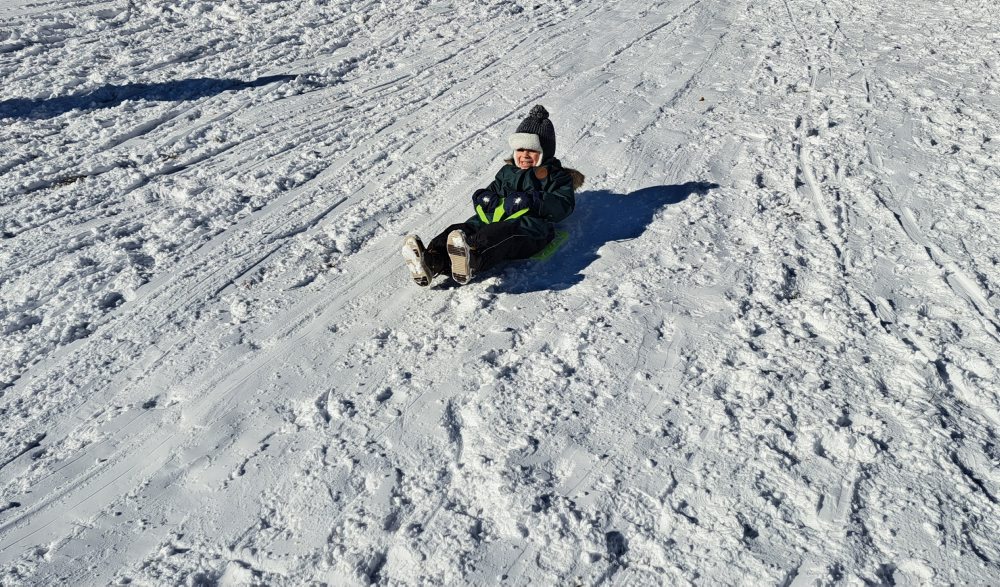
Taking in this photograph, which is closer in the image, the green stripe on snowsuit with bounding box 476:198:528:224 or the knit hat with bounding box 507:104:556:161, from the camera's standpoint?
the green stripe on snowsuit with bounding box 476:198:528:224

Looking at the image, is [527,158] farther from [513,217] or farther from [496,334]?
[496,334]

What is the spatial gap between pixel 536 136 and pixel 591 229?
69 centimetres

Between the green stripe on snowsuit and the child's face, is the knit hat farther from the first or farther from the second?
the green stripe on snowsuit

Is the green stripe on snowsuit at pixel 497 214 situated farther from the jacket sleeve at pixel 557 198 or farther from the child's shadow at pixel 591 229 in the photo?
the child's shadow at pixel 591 229

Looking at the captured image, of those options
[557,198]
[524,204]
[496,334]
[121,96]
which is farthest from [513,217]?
[121,96]

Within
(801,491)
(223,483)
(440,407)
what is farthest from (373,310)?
(801,491)

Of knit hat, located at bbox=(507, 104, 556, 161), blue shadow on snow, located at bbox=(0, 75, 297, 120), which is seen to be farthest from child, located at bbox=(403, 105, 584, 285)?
blue shadow on snow, located at bbox=(0, 75, 297, 120)

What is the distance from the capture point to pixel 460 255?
3885 millimetres

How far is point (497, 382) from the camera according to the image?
10.9ft

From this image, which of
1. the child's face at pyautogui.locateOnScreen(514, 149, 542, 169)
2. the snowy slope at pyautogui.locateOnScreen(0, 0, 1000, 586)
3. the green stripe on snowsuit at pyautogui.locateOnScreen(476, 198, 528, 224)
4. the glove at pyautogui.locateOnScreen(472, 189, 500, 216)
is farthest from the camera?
the child's face at pyautogui.locateOnScreen(514, 149, 542, 169)

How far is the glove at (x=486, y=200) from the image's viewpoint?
4605 millimetres

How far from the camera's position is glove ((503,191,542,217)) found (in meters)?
4.47

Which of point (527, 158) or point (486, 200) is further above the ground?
point (527, 158)

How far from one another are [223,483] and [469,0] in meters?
8.04
